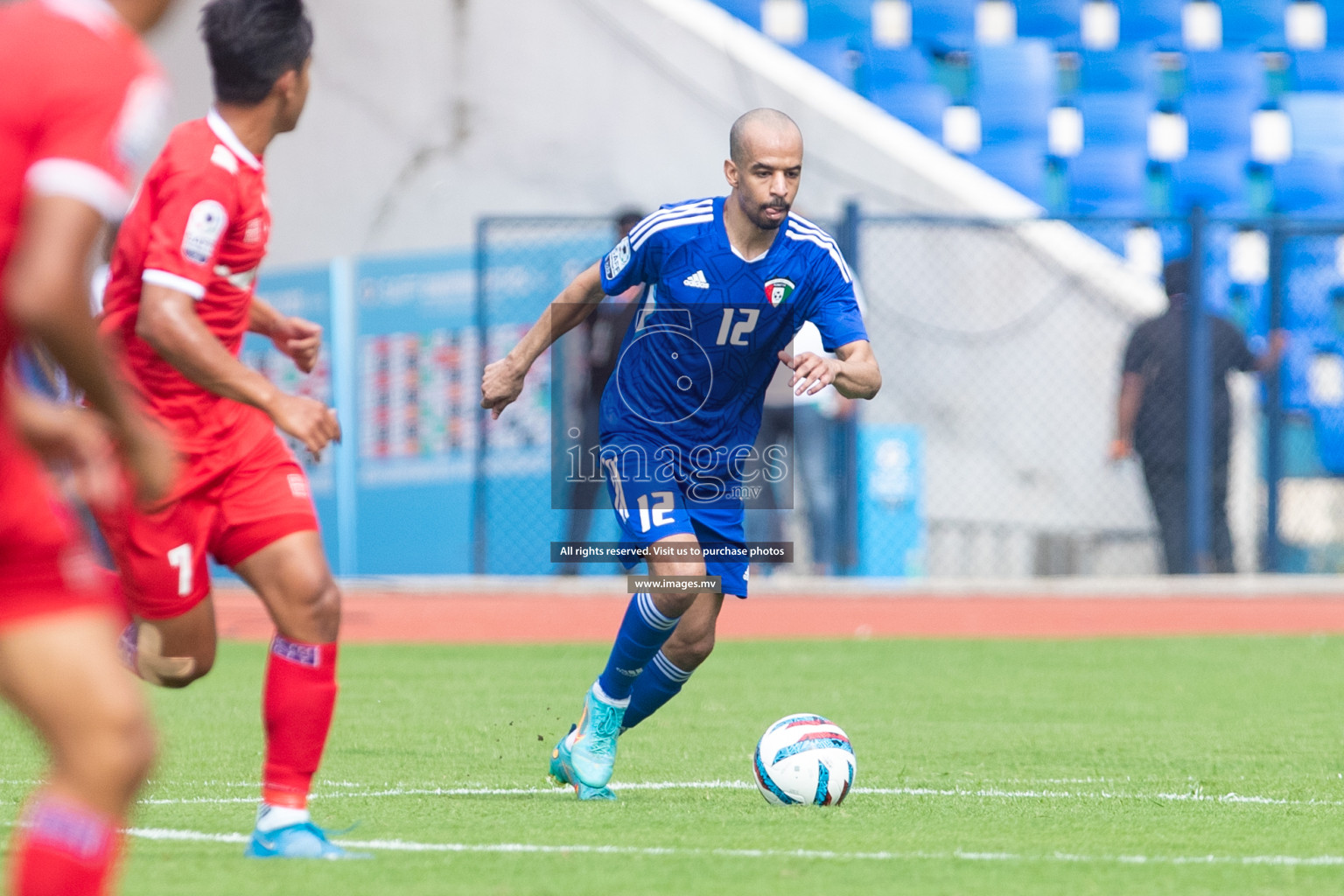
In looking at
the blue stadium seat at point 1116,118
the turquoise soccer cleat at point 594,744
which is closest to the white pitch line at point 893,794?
the turquoise soccer cleat at point 594,744

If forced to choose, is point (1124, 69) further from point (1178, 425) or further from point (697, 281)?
point (697, 281)

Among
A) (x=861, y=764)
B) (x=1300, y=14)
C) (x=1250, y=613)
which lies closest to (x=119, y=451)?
(x=861, y=764)

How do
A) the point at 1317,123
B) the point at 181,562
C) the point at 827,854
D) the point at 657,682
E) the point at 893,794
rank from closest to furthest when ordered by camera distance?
the point at 827,854 → the point at 181,562 → the point at 893,794 → the point at 657,682 → the point at 1317,123

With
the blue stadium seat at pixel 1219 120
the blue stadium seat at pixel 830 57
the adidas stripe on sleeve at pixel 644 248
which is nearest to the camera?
the adidas stripe on sleeve at pixel 644 248

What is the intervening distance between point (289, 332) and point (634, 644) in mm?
1625

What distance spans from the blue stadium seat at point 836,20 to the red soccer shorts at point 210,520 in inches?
609

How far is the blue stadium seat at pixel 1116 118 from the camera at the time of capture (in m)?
19.8

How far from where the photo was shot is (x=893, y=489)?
15422 mm

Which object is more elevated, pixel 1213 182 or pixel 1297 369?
pixel 1213 182

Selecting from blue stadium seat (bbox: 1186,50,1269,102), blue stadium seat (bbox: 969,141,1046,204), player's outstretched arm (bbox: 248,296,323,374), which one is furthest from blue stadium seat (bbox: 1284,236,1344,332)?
player's outstretched arm (bbox: 248,296,323,374)

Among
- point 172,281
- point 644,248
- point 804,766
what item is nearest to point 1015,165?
point 644,248

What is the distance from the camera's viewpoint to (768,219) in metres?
6.17

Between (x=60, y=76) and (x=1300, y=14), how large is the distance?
1988 centimetres

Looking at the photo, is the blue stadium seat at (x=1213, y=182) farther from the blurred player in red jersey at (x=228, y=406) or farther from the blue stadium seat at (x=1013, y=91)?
the blurred player in red jersey at (x=228, y=406)
